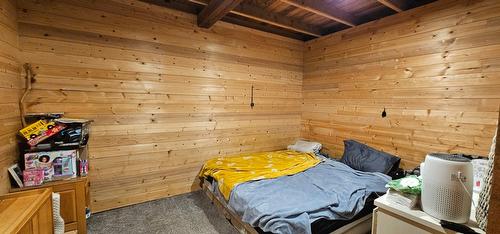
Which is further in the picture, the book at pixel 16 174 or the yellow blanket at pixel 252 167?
the yellow blanket at pixel 252 167

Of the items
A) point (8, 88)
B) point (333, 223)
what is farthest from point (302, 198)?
point (8, 88)

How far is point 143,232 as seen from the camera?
213 centimetres

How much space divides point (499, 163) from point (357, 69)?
3014 millimetres

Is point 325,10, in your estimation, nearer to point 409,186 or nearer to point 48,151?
point 409,186

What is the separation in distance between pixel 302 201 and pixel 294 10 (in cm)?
255

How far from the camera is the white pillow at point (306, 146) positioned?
11.6 ft

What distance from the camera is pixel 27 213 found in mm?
1297

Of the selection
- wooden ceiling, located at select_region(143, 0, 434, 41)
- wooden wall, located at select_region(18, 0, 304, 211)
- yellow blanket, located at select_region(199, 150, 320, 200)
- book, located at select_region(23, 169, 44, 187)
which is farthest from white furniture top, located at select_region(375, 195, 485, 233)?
book, located at select_region(23, 169, 44, 187)

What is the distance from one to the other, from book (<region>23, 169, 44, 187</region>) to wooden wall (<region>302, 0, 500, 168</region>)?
144 inches

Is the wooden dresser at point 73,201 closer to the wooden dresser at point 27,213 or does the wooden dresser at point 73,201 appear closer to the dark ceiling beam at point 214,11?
the wooden dresser at point 27,213

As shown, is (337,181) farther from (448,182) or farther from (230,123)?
(230,123)

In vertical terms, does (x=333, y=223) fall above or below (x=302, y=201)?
below

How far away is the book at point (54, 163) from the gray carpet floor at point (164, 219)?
66cm

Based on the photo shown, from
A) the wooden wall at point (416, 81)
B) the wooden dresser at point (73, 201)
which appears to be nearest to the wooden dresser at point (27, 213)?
the wooden dresser at point (73, 201)
